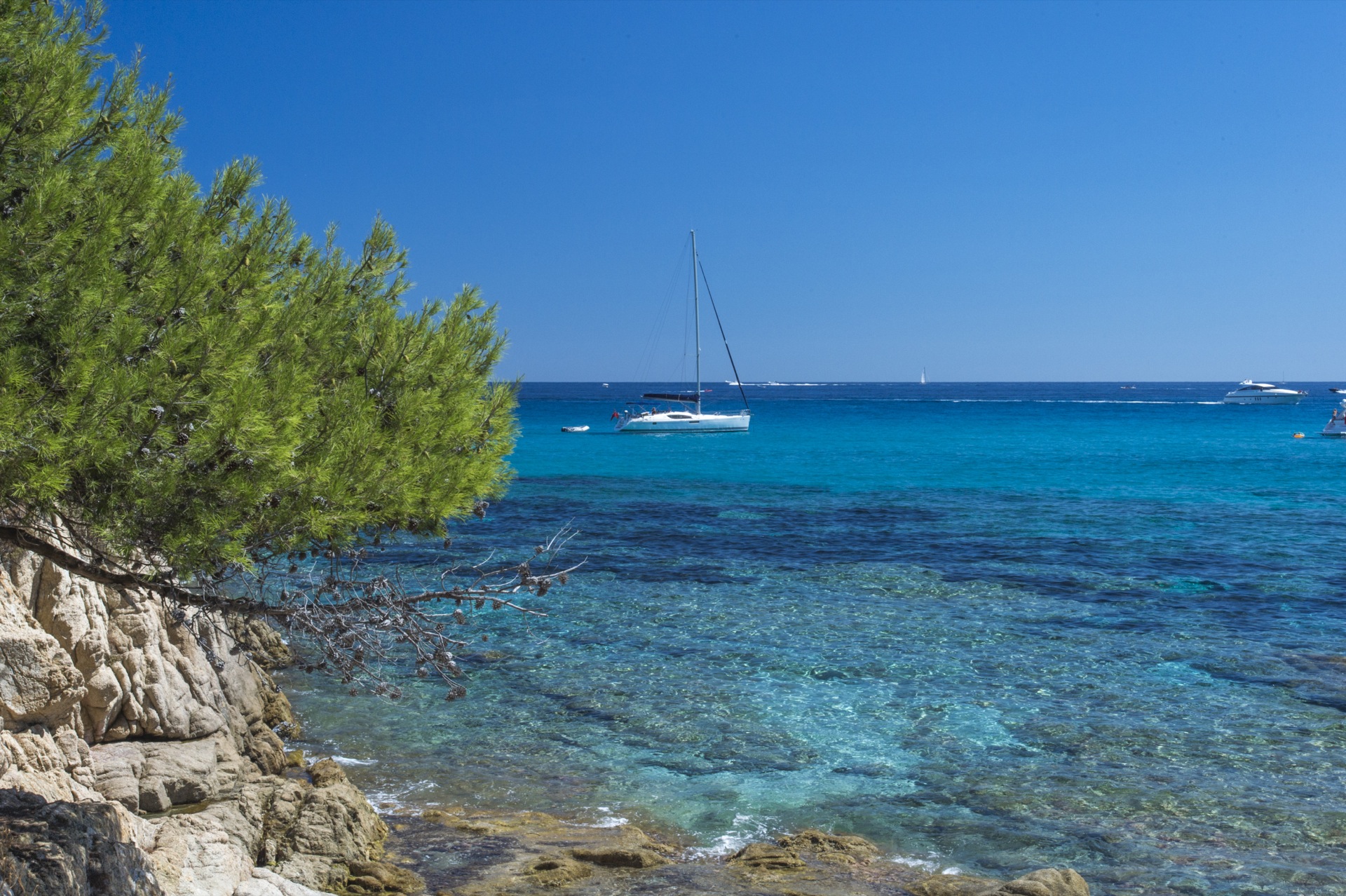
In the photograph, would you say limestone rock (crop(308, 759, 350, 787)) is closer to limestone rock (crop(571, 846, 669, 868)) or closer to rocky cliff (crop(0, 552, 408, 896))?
rocky cliff (crop(0, 552, 408, 896))

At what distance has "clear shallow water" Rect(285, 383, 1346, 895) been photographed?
9.16 m

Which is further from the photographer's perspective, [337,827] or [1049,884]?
[337,827]

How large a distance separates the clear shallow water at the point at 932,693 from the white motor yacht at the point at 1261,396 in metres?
118

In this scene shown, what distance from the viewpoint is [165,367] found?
4.32 metres

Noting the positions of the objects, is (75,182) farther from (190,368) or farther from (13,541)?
(13,541)

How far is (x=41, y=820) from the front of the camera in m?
5.62

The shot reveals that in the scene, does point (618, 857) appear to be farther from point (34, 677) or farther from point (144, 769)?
point (34, 677)

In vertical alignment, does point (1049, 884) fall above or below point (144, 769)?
below

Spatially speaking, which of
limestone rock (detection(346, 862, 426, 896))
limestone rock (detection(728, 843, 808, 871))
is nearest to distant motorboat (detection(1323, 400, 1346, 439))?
limestone rock (detection(728, 843, 808, 871))

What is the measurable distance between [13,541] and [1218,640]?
15.9 m

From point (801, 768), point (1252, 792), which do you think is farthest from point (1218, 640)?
point (801, 768)

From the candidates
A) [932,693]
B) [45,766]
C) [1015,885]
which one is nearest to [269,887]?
[45,766]

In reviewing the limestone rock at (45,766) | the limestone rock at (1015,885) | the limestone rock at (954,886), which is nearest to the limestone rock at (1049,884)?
the limestone rock at (1015,885)

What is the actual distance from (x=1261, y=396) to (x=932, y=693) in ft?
466
